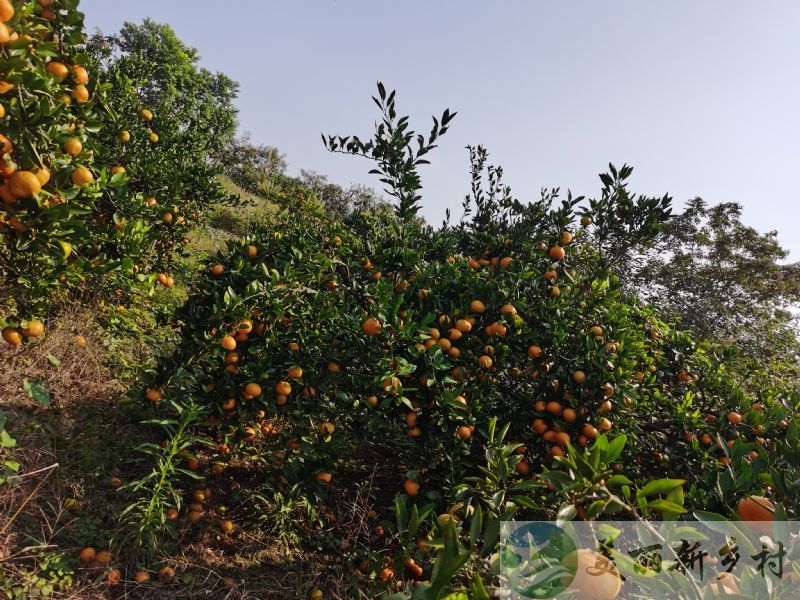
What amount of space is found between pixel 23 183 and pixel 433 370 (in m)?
2.21

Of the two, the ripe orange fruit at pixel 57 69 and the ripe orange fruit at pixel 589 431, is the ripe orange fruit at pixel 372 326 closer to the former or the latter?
the ripe orange fruit at pixel 589 431

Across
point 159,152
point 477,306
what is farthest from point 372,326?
point 159,152

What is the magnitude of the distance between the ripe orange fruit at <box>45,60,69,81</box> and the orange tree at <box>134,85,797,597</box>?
1.32 metres

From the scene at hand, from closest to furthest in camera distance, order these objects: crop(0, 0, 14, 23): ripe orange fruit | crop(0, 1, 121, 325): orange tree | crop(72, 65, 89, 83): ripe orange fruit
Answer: crop(0, 0, 14, 23): ripe orange fruit → crop(0, 1, 121, 325): orange tree → crop(72, 65, 89, 83): ripe orange fruit

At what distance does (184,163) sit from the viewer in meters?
5.07

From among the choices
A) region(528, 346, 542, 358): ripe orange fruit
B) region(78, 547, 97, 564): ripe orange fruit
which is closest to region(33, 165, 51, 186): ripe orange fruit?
region(78, 547, 97, 564): ripe orange fruit

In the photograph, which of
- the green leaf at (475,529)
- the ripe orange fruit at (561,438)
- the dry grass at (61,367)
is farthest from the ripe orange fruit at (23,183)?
the ripe orange fruit at (561,438)

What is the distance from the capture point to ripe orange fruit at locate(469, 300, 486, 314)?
9.09 ft

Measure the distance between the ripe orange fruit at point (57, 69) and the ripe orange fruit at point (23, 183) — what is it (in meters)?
0.74

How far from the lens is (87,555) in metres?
2.16

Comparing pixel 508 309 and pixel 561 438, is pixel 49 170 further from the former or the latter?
pixel 561 438

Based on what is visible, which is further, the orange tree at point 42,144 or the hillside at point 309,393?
the hillside at point 309,393

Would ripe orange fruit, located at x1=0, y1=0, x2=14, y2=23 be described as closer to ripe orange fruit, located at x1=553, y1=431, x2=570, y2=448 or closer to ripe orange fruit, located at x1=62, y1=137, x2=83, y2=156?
ripe orange fruit, located at x1=62, y1=137, x2=83, y2=156

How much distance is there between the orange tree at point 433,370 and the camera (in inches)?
98.3
